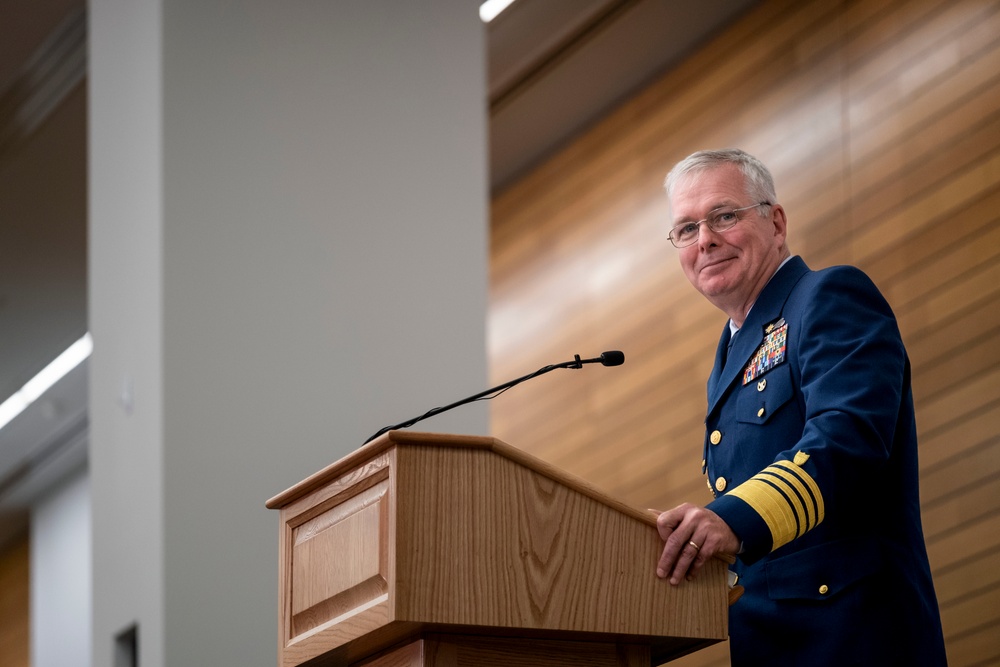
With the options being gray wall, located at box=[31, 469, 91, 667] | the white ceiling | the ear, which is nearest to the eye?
the ear

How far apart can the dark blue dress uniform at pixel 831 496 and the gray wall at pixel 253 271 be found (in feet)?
6.38

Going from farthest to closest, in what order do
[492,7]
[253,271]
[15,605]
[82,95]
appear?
1. [15,605]
2. [82,95]
3. [492,7]
4. [253,271]

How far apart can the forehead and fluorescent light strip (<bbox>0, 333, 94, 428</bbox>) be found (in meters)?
5.81

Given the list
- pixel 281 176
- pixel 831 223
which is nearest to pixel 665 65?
pixel 831 223

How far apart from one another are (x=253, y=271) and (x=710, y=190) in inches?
76.6

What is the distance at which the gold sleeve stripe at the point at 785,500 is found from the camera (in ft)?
6.22

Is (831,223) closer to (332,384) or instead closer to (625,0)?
(625,0)

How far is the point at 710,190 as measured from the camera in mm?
2426

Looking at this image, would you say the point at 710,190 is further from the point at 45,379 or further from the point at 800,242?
the point at 45,379

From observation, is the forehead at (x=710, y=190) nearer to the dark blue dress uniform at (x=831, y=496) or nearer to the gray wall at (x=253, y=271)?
the dark blue dress uniform at (x=831, y=496)

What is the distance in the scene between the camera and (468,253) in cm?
439

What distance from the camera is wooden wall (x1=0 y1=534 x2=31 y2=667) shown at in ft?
33.1

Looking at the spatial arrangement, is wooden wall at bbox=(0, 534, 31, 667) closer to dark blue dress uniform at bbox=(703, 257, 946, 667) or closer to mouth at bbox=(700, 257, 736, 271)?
mouth at bbox=(700, 257, 736, 271)

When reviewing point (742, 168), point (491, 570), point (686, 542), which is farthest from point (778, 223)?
point (491, 570)
